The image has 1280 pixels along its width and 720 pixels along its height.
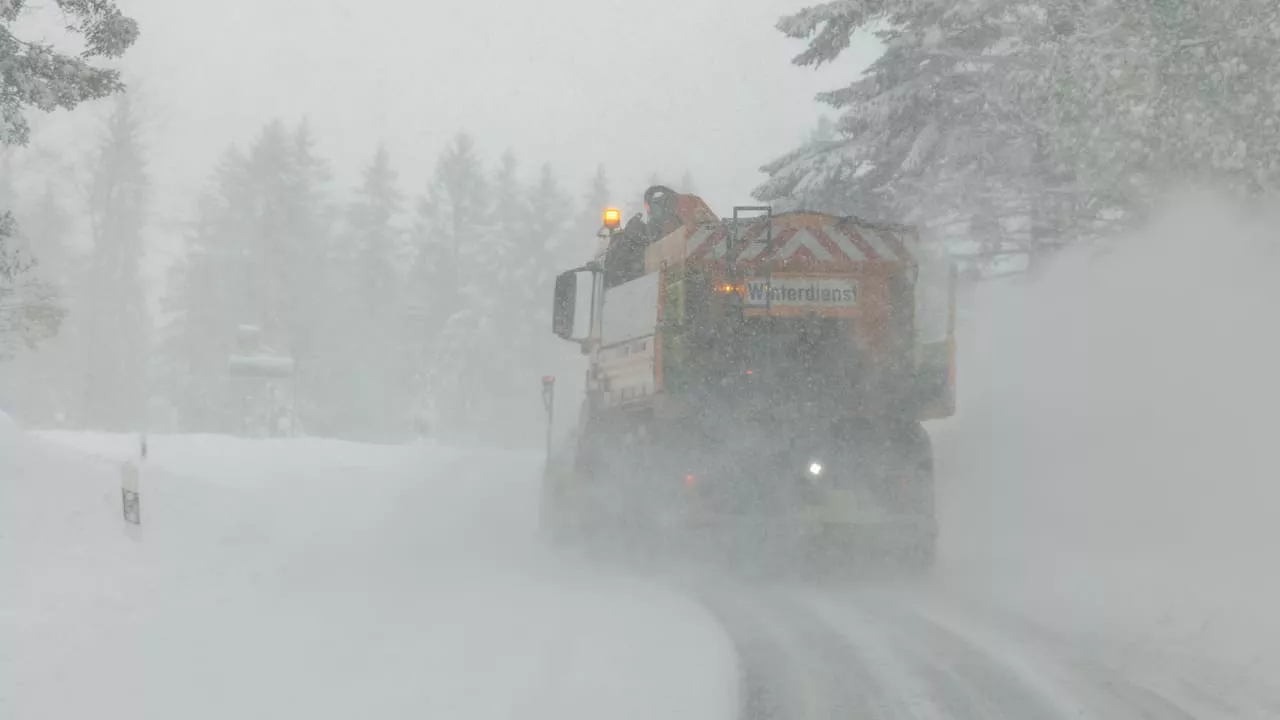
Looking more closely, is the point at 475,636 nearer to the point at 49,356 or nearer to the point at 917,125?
the point at 917,125

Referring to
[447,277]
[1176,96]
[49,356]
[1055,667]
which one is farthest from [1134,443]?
[49,356]

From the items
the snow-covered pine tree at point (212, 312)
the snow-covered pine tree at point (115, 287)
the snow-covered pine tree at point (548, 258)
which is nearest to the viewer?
the snow-covered pine tree at point (115, 287)

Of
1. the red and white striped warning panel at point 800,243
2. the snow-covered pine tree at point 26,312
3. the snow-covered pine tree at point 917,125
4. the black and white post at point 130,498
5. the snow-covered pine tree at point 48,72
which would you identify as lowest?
the black and white post at point 130,498

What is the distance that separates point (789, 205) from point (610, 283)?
29.8 feet

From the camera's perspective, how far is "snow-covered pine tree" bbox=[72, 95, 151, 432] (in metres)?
43.2

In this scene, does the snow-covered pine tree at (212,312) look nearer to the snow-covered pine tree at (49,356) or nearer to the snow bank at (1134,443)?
the snow-covered pine tree at (49,356)

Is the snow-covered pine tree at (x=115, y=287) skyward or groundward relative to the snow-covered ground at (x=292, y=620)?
skyward

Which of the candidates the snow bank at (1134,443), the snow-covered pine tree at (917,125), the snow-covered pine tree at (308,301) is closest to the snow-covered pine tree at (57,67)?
the snow bank at (1134,443)

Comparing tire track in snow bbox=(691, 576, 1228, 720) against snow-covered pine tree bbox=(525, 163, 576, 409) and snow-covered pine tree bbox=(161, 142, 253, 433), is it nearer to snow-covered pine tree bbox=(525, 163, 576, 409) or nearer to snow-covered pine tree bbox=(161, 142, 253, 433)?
snow-covered pine tree bbox=(525, 163, 576, 409)

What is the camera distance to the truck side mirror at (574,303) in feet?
40.7

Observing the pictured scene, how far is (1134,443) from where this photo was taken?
12406 millimetres

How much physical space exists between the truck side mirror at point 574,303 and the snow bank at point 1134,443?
14.4ft

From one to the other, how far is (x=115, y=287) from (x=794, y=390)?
42.0 m

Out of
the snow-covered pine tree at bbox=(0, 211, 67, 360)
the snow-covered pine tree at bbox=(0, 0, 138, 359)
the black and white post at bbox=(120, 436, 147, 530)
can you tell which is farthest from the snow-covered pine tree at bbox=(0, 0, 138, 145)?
the black and white post at bbox=(120, 436, 147, 530)
